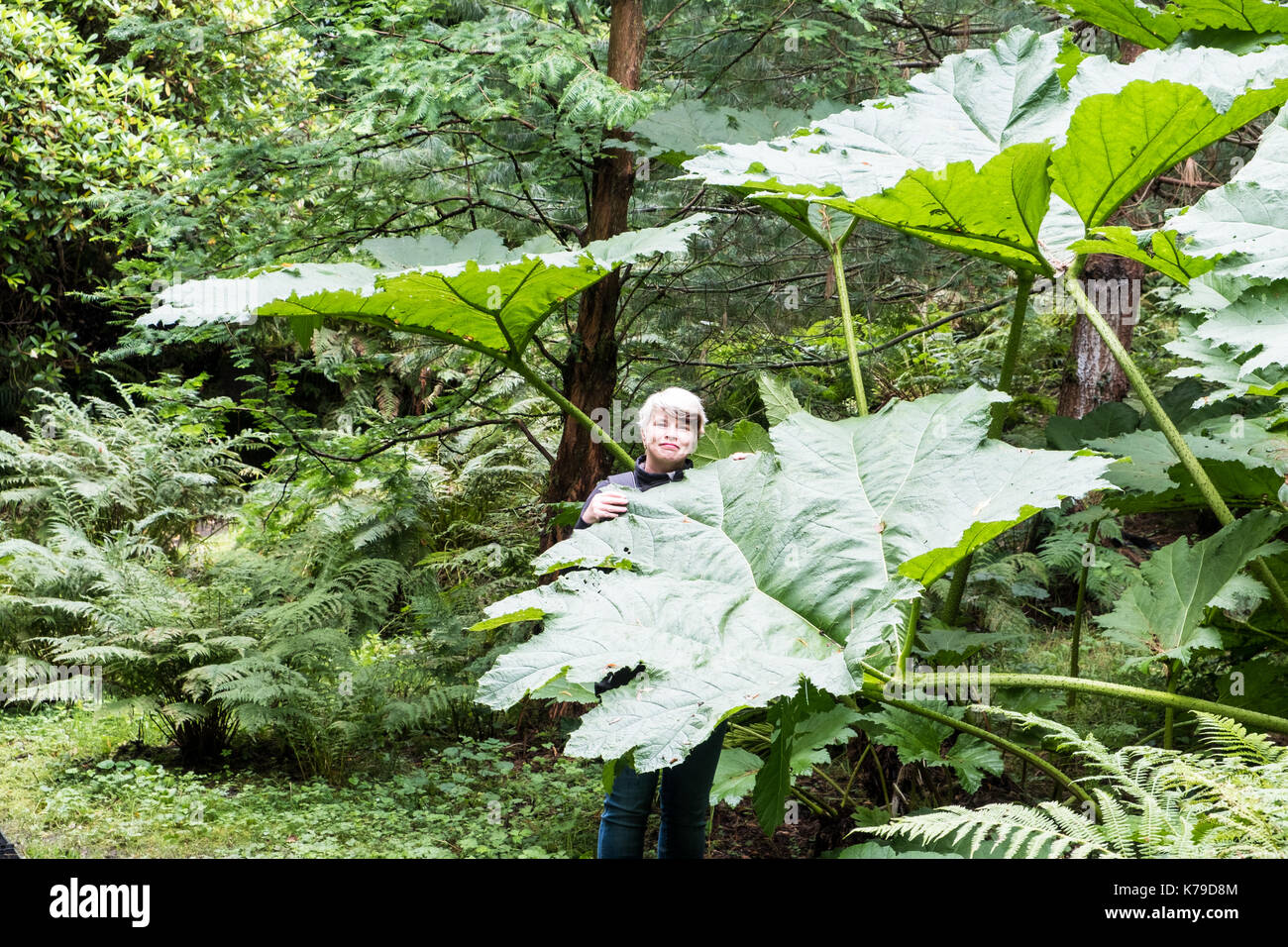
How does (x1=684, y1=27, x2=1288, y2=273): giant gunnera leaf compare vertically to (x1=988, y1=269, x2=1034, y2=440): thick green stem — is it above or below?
above

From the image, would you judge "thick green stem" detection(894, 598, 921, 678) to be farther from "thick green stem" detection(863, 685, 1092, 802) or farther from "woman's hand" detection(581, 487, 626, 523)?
"woman's hand" detection(581, 487, 626, 523)

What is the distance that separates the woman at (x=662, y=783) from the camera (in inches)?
83.2

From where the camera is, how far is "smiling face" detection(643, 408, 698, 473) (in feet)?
7.66

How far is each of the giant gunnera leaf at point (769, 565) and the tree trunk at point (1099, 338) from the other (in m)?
3.30

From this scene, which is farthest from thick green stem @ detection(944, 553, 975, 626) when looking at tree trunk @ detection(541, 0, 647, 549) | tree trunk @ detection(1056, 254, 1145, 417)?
tree trunk @ detection(1056, 254, 1145, 417)

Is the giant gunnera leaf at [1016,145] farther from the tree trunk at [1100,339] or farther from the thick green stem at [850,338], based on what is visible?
the tree trunk at [1100,339]

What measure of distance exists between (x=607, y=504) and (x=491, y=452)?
4.50 meters

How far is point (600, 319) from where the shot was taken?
3.88m

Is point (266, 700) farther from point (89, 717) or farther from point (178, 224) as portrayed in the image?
point (178, 224)

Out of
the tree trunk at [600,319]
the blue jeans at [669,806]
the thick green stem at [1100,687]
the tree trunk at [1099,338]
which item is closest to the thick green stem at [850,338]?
the thick green stem at [1100,687]

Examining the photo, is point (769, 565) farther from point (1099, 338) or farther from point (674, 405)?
point (1099, 338)

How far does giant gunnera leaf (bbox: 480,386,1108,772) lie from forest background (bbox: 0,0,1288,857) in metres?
0.15
